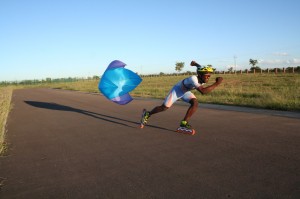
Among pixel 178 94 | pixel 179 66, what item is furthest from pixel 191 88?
pixel 179 66

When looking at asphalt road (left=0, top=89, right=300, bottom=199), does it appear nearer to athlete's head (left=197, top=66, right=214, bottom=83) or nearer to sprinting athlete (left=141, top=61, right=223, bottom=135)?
sprinting athlete (left=141, top=61, right=223, bottom=135)

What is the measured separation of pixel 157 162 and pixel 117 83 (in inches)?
260

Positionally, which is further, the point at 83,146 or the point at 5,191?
the point at 83,146

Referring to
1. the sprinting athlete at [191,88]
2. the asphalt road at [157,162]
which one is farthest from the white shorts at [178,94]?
the asphalt road at [157,162]

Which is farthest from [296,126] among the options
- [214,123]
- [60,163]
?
[60,163]

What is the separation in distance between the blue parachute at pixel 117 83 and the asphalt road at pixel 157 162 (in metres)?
2.33

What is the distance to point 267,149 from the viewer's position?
19.9 feet

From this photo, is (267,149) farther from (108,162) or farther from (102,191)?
(102,191)

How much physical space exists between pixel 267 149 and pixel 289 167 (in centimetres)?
119

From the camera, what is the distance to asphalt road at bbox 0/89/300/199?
4.23 metres

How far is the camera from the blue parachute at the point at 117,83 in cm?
1162

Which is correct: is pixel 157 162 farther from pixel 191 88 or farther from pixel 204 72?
pixel 191 88

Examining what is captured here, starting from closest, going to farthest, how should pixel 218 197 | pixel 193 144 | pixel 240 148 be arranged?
1. pixel 218 197
2. pixel 240 148
3. pixel 193 144

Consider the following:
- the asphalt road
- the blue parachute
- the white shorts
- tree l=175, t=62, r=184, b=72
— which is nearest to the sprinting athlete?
the white shorts
